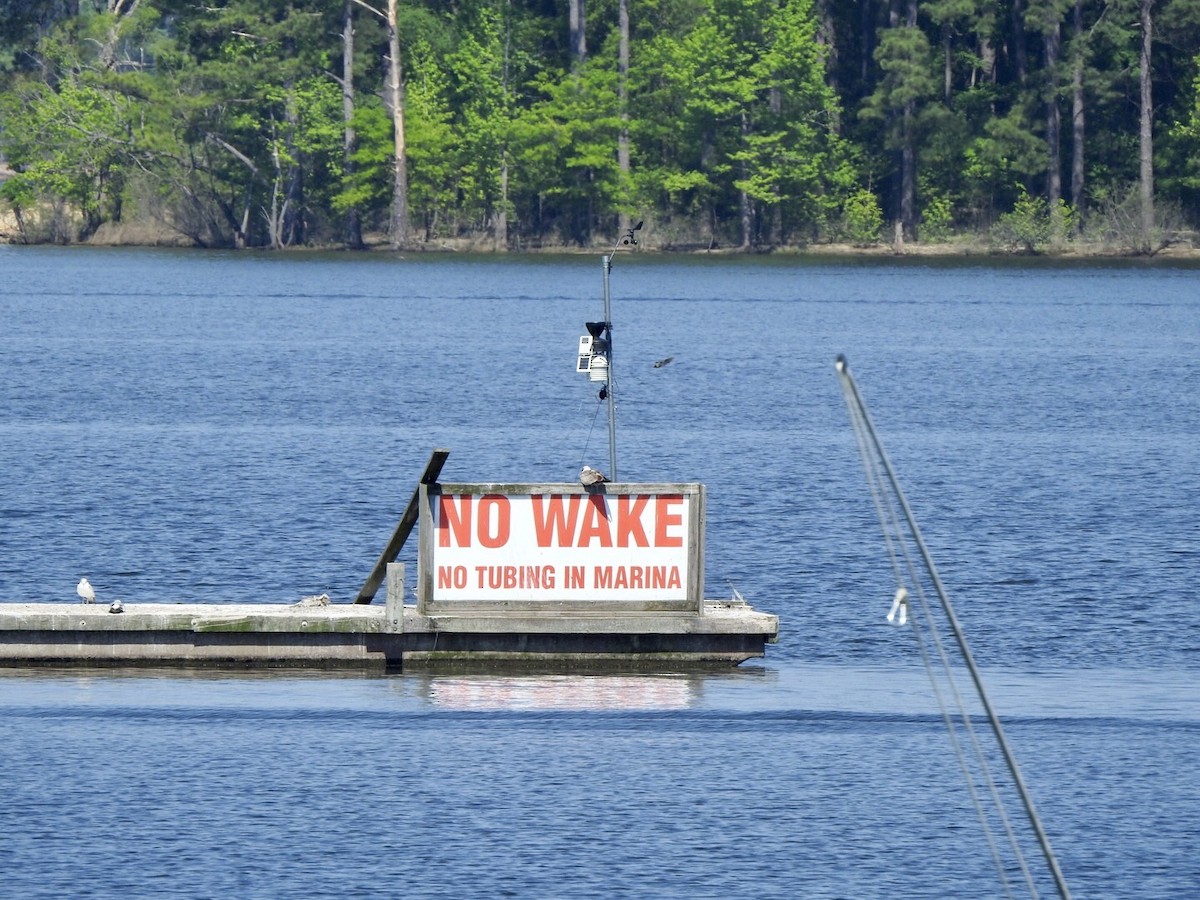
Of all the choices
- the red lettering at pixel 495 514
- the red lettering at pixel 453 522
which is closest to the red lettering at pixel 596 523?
the red lettering at pixel 495 514

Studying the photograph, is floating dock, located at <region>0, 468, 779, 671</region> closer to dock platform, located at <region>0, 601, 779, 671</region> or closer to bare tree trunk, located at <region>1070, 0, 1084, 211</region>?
dock platform, located at <region>0, 601, 779, 671</region>

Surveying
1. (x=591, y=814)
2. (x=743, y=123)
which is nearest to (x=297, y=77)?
(x=743, y=123)

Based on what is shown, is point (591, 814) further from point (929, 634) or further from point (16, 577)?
point (16, 577)

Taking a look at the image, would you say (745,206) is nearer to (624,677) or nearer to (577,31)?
(577,31)

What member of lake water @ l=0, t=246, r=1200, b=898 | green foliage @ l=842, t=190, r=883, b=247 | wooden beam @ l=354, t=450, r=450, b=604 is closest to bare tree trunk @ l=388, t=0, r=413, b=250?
green foliage @ l=842, t=190, r=883, b=247

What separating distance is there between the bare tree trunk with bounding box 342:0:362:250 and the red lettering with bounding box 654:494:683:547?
118m

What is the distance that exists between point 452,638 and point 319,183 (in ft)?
417

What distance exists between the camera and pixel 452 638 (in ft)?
91.1

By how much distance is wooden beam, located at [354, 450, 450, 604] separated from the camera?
89.9 feet

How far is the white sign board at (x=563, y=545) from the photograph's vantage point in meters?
27.6

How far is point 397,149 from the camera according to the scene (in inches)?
5758

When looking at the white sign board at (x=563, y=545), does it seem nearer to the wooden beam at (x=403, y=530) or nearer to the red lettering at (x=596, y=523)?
the red lettering at (x=596, y=523)

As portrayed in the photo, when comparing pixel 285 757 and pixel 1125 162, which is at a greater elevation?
pixel 1125 162

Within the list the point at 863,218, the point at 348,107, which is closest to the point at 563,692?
the point at 863,218
